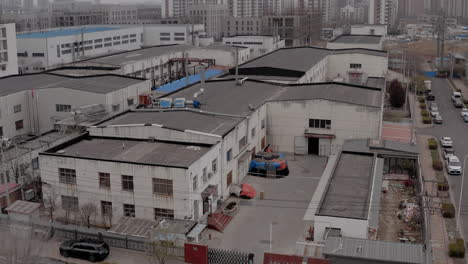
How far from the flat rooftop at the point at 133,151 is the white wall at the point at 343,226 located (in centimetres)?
341

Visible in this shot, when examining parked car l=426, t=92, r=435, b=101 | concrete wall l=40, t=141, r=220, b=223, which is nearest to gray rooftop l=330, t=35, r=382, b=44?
parked car l=426, t=92, r=435, b=101

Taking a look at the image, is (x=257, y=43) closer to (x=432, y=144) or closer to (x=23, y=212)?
(x=432, y=144)

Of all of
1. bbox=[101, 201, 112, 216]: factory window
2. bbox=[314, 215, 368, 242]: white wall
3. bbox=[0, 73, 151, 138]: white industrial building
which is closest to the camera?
bbox=[314, 215, 368, 242]: white wall

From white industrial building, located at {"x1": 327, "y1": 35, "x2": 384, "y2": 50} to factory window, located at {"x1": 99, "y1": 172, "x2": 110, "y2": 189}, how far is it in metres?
28.5

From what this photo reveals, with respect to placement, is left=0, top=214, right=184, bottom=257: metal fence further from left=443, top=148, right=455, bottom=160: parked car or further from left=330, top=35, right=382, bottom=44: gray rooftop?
left=330, top=35, right=382, bottom=44: gray rooftop

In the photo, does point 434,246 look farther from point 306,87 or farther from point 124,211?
point 306,87

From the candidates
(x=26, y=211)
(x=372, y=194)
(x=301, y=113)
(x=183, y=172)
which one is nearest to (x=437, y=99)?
(x=301, y=113)

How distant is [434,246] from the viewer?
40.6 ft

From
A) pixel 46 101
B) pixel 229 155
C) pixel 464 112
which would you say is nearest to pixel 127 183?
pixel 229 155

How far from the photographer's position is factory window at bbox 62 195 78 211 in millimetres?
13711

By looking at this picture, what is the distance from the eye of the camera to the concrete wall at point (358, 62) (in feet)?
106

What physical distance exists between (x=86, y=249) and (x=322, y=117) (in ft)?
34.0

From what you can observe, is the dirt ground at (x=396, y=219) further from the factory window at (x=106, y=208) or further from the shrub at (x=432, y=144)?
the factory window at (x=106, y=208)

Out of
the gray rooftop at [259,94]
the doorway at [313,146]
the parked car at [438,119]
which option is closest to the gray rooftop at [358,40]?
the parked car at [438,119]
